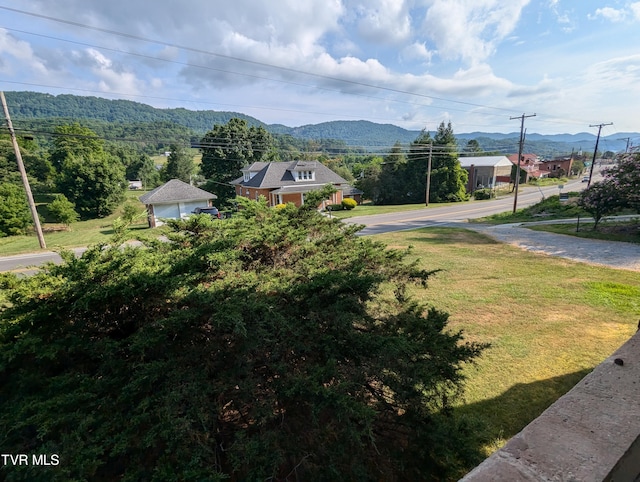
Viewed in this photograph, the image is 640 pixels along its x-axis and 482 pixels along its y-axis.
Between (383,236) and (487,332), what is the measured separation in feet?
35.0

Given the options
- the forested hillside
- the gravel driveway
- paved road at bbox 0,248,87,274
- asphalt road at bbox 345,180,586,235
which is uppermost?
the forested hillside

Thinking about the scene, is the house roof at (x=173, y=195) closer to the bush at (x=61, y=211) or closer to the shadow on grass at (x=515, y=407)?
the bush at (x=61, y=211)

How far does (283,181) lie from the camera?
28.7m

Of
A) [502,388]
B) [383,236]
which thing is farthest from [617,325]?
[383,236]

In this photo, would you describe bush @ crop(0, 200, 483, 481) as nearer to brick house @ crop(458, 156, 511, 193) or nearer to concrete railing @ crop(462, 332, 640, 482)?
concrete railing @ crop(462, 332, 640, 482)

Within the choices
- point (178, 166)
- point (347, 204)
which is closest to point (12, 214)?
point (178, 166)

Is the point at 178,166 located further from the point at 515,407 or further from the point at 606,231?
the point at 515,407

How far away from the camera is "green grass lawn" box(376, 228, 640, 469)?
419 centimetres

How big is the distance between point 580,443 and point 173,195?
26050 millimetres

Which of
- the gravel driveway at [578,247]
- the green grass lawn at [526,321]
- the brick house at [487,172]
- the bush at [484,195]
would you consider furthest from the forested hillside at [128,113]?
the green grass lawn at [526,321]

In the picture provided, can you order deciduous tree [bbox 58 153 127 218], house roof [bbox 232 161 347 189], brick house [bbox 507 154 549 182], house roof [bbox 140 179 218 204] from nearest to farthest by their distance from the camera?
house roof [bbox 140 179 218 204] < deciduous tree [bbox 58 153 127 218] < house roof [bbox 232 161 347 189] < brick house [bbox 507 154 549 182]

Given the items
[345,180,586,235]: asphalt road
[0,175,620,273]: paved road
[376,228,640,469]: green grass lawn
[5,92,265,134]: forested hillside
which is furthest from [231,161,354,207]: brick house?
[5,92,265,134]: forested hillside

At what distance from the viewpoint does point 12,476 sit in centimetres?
181

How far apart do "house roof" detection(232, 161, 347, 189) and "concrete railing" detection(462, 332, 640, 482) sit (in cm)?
2721
